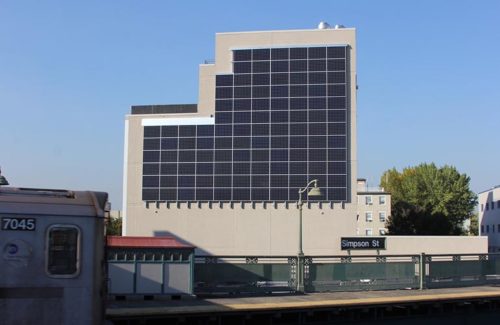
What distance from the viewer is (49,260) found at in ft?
28.0

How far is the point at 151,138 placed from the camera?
68000 millimetres

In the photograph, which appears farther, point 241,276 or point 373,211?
point 373,211

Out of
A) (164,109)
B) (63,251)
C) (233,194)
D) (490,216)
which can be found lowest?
(63,251)

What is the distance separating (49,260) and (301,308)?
6.51 m

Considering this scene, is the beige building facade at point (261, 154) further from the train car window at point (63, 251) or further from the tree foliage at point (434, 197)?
the train car window at point (63, 251)

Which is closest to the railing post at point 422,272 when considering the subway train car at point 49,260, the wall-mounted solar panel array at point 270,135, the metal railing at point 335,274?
the metal railing at point 335,274

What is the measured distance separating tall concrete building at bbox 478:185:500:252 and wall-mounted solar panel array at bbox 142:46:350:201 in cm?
4579

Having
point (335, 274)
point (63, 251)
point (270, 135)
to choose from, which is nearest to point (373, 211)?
point (270, 135)

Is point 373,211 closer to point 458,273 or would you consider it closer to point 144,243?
point 458,273

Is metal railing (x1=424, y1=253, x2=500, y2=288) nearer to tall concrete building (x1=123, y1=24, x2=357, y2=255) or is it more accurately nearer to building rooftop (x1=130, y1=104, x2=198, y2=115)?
tall concrete building (x1=123, y1=24, x2=357, y2=255)

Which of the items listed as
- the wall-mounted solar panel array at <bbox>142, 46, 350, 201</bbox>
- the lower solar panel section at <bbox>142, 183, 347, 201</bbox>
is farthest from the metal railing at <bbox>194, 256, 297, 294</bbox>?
the lower solar panel section at <bbox>142, 183, 347, 201</bbox>

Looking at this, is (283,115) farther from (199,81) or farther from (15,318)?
(15,318)

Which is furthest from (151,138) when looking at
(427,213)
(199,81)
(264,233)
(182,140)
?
(427,213)

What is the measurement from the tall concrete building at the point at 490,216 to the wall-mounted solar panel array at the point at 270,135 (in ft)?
150
